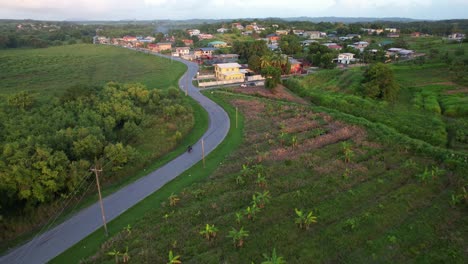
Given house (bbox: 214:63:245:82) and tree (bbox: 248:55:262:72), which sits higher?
tree (bbox: 248:55:262:72)

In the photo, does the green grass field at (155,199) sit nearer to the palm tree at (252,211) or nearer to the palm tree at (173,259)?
the palm tree at (173,259)

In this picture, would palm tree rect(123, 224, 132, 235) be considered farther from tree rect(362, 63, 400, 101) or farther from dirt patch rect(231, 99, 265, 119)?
tree rect(362, 63, 400, 101)

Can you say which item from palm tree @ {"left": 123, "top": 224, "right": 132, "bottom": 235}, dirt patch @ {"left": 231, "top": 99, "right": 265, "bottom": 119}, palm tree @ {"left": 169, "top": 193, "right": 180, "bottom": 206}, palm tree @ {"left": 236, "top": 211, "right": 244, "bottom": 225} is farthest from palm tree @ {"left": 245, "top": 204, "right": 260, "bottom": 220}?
dirt patch @ {"left": 231, "top": 99, "right": 265, "bottom": 119}

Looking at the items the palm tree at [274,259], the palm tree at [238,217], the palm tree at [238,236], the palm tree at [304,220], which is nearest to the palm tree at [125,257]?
the palm tree at [238,236]

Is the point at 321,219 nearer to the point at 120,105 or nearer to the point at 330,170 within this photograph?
the point at 330,170

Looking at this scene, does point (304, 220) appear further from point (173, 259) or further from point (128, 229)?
point (128, 229)

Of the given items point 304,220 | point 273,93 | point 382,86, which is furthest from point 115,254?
point 382,86
